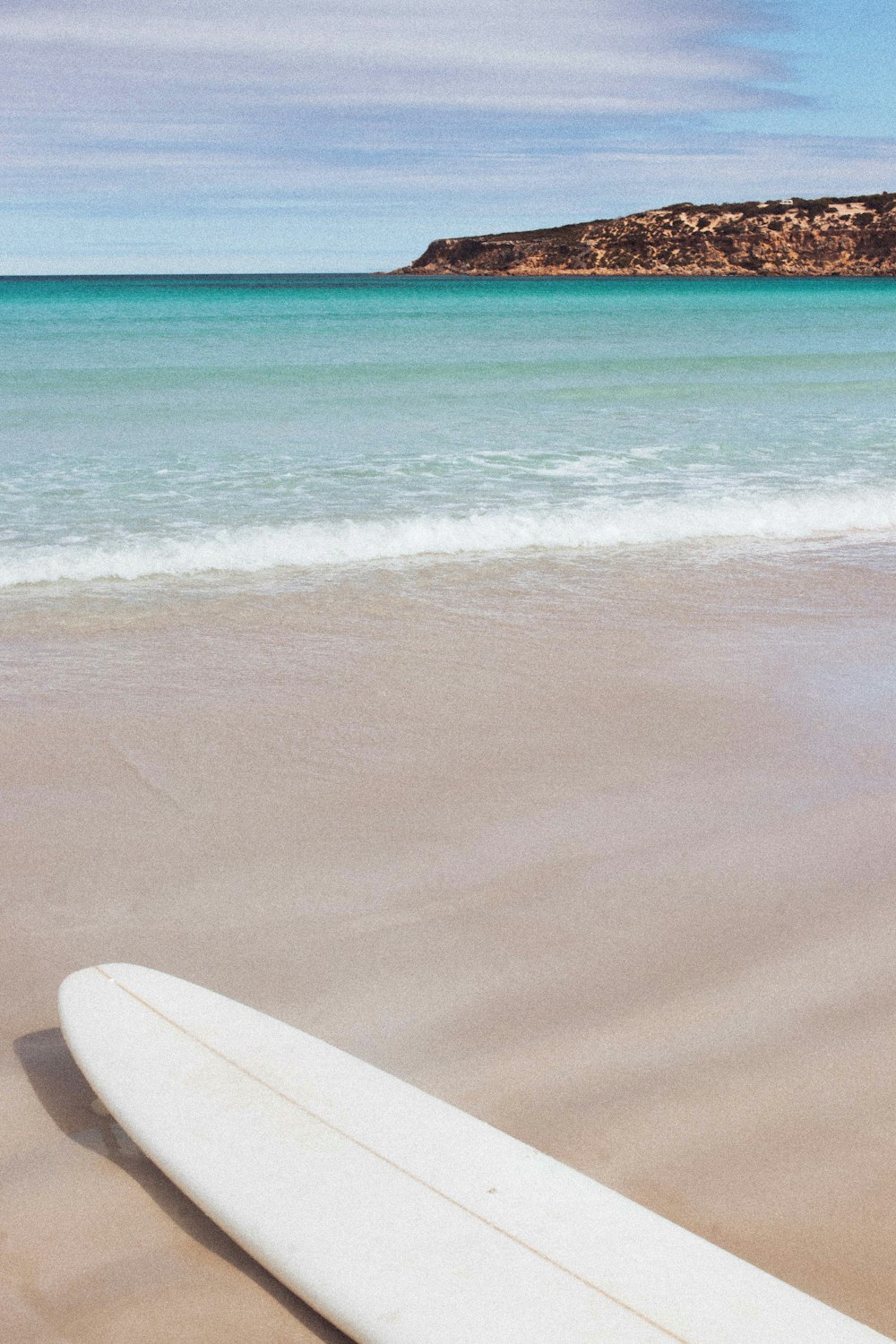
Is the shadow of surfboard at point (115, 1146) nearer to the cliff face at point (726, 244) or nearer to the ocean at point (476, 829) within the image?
the ocean at point (476, 829)

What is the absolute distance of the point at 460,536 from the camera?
7.29 metres

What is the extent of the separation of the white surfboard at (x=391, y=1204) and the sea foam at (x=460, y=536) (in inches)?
175

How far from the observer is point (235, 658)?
Result: 489cm

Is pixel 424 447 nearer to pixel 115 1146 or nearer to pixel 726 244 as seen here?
pixel 115 1146

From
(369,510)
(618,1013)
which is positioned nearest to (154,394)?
(369,510)

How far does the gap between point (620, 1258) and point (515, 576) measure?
15.8 feet

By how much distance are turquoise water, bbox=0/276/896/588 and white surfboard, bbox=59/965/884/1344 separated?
4.44 metres

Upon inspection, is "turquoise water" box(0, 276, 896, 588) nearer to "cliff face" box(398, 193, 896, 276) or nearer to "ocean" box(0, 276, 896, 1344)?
"ocean" box(0, 276, 896, 1344)

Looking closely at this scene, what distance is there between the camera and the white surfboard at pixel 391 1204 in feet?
5.67

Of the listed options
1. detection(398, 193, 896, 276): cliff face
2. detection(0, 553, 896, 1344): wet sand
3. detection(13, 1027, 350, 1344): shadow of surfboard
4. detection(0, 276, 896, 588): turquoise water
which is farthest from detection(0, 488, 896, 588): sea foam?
detection(398, 193, 896, 276): cliff face

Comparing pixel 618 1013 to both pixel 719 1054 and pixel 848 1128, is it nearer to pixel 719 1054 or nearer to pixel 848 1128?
pixel 719 1054

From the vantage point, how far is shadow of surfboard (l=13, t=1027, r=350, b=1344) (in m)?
1.90

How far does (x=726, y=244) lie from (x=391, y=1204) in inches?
3376

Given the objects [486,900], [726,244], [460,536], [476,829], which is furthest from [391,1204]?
[726,244]
